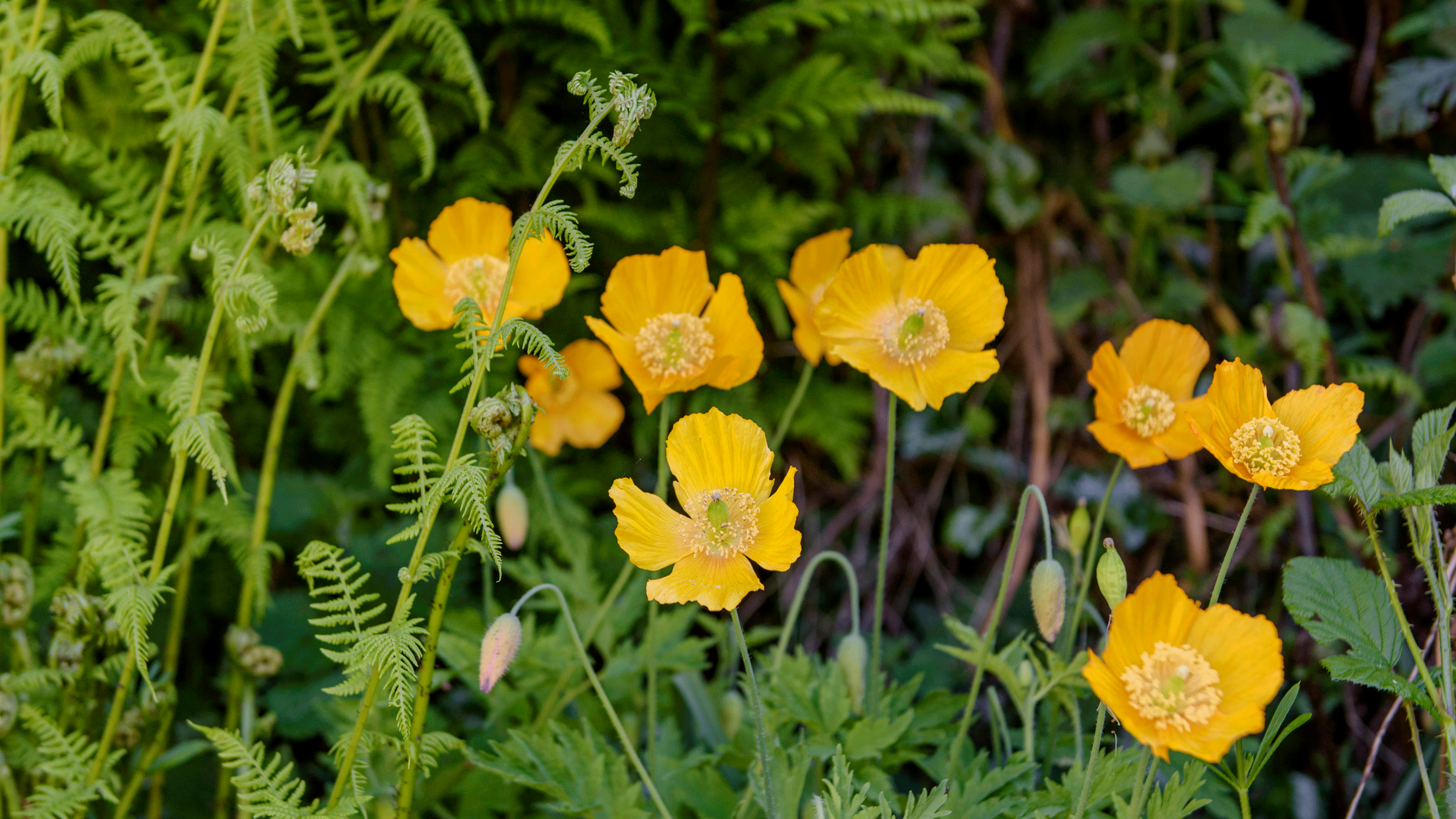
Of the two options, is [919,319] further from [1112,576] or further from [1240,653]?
[1240,653]

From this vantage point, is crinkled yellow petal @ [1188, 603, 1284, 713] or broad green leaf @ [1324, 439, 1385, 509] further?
broad green leaf @ [1324, 439, 1385, 509]

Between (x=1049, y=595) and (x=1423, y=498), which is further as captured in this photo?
(x=1049, y=595)

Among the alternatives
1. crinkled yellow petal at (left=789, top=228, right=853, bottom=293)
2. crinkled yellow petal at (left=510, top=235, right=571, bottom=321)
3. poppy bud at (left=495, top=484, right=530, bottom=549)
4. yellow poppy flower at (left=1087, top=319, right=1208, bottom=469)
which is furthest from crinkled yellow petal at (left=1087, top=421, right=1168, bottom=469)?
poppy bud at (left=495, top=484, right=530, bottom=549)

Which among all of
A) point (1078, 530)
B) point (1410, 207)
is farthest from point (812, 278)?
point (1410, 207)

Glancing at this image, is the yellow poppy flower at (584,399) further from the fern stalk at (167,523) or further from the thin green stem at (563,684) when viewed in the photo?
the fern stalk at (167,523)

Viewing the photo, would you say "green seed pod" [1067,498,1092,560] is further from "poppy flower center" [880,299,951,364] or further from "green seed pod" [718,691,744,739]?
"green seed pod" [718,691,744,739]

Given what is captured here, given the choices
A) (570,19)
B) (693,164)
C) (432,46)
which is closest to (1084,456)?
(693,164)
